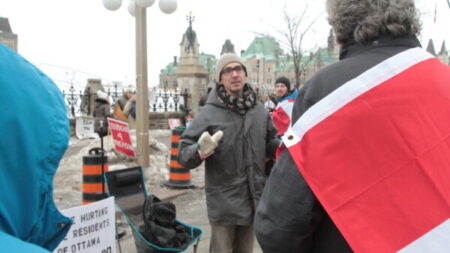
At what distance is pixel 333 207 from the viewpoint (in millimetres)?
1466

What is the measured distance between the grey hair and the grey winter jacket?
67.8 inches

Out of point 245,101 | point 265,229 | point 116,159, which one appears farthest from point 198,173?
point 265,229

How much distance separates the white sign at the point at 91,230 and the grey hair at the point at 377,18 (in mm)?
2531

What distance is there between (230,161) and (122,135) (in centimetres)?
505

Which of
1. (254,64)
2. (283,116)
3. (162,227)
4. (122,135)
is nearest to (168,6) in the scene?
(122,135)

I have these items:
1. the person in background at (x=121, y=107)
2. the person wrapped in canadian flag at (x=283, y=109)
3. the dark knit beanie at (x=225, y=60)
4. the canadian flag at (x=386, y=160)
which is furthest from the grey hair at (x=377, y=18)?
the person in background at (x=121, y=107)

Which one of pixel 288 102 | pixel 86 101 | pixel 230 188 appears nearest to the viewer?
pixel 230 188

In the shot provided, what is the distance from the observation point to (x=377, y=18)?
61.9 inches

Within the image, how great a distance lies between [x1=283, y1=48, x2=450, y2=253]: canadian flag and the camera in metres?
1.39

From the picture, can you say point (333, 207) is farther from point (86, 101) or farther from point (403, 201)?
point (86, 101)

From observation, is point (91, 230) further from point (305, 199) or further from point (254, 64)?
point (254, 64)

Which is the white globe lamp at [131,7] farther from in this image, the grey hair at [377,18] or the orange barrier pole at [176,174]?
the grey hair at [377,18]

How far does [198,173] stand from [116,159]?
2033mm

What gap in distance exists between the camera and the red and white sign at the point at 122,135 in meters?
7.71
